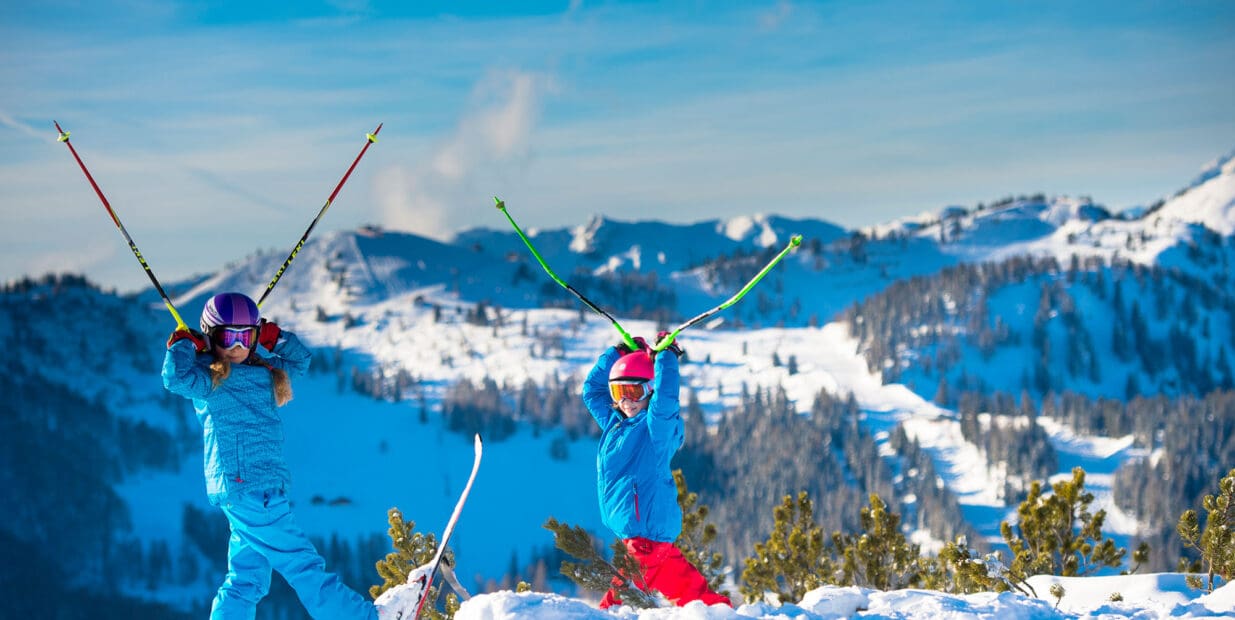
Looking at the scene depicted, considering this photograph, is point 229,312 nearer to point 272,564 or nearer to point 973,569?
point 272,564

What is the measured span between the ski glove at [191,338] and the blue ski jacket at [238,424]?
50 mm

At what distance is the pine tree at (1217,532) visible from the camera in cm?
1166

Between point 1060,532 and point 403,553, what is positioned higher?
point 403,553

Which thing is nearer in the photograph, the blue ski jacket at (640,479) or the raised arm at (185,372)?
the raised arm at (185,372)

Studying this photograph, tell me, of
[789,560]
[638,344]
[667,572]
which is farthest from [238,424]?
[789,560]

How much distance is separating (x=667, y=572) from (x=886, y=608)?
2.15 meters

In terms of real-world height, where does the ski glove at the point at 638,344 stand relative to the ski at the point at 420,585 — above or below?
above

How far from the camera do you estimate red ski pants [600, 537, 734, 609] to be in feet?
31.5

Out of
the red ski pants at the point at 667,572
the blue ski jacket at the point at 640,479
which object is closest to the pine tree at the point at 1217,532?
the red ski pants at the point at 667,572

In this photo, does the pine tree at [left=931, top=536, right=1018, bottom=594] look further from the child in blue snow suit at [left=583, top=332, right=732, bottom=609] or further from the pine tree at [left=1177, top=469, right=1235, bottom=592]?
the child in blue snow suit at [left=583, top=332, right=732, bottom=609]

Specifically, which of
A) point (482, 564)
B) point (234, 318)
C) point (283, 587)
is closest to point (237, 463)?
point (234, 318)

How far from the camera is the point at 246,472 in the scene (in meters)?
8.13

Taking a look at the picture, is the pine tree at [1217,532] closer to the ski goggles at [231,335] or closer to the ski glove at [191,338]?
the ski goggles at [231,335]

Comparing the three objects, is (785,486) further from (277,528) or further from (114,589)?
(277,528)
